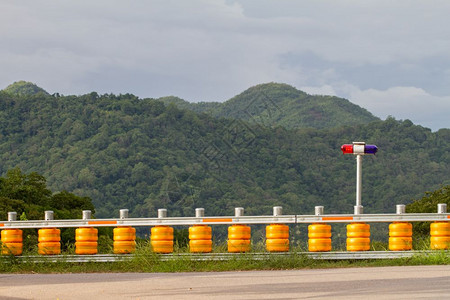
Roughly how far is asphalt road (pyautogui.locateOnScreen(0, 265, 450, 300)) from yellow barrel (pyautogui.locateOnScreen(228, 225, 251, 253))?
54.8 inches

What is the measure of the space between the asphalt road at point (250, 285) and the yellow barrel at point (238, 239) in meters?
1.39

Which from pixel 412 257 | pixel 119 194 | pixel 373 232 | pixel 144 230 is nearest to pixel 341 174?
pixel 119 194

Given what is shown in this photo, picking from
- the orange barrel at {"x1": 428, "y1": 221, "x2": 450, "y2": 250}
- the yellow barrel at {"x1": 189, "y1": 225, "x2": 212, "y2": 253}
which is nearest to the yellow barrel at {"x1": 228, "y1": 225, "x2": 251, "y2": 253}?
the yellow barrel at {"x1": 189, "y1": 225, "x2": 212, "y2": 253}

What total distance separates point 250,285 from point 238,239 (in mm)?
3962

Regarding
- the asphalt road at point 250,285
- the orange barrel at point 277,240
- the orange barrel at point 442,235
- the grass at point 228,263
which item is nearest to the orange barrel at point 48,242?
the grass at point 228,263

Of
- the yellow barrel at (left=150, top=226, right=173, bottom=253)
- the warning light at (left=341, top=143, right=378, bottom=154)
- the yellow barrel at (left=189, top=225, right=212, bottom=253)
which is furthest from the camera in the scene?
the warning light at (left=341, top=143, right=378, bottom=154)

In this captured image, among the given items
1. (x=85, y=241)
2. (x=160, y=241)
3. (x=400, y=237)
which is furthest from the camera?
(x=85, y=241)

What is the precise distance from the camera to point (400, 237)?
17.0 m

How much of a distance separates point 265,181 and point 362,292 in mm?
172116

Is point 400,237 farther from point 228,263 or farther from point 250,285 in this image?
point 250,285

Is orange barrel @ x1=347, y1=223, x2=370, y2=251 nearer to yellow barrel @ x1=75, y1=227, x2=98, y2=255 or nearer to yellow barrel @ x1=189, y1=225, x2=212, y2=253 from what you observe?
yellow barrel @ x1=189, y1=225, x2=212, y2=253

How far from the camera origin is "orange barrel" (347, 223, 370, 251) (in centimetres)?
1703

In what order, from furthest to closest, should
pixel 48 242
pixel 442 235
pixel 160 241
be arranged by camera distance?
1. pixel 48 242
2. pixel 160 241
3. pixel 442 235

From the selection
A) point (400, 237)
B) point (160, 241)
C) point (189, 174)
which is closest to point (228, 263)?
point (160, 241)
